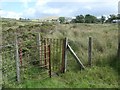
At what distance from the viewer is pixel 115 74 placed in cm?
968

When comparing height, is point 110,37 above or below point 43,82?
above

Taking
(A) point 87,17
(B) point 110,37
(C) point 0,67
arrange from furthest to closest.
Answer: (A) point 87,17 < (B) point 110,37 < (C) point 0,67

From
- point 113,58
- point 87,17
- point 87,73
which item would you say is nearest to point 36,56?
point 87,73

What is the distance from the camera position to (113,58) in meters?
11.1

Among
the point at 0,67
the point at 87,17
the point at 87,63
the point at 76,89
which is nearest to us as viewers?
the point at 76,89

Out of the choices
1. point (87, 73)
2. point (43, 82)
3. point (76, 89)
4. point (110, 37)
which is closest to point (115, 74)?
point (87, 73)

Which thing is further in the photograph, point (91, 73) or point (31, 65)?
point (31, 65)

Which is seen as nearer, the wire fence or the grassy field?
the grassy field

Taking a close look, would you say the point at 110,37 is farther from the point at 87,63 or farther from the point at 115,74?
the point at 115,74

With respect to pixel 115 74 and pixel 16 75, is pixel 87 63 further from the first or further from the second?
pixel 16 75

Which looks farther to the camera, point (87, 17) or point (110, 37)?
point (87, 17)

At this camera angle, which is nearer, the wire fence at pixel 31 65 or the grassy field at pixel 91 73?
the grassy field at pixel 91 73

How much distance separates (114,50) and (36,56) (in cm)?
343

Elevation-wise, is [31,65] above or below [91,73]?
above
